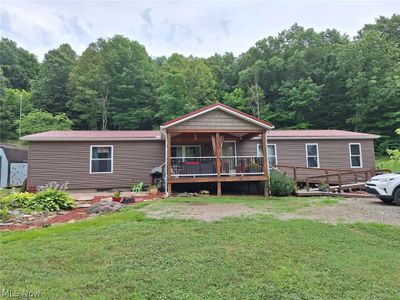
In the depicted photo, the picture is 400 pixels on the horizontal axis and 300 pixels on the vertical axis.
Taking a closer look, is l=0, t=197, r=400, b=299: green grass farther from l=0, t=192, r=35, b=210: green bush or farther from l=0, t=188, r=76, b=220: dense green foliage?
l=0, t=192, r=35, b=210: green bush

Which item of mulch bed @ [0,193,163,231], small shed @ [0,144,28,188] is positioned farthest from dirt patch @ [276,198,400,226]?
small shed @ [0,144,28,188]

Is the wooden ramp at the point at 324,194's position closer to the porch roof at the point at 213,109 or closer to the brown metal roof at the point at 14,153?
the porch roof at the point at 213,109

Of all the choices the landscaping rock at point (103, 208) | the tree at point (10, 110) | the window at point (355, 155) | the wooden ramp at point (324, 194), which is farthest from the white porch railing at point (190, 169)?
the tree at point (10, 110)

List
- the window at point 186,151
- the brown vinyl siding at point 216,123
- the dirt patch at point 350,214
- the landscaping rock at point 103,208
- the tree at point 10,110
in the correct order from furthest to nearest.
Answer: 1. the tree at point 10,110
2. the window at point 186,151
3. the brown vinyl siding at point 216,123
4. the landscaping rock at point 103,208
5. the dirt patch at point 350,214

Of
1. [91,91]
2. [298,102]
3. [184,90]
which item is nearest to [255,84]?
[298,102]

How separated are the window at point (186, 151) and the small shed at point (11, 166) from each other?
11606 mm

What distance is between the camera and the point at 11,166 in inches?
716

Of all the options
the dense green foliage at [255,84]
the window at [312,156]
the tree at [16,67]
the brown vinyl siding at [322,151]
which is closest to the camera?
the brown vinyl siding at [322,151]

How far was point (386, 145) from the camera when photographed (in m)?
24.6

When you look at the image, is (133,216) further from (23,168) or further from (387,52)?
(387,52)

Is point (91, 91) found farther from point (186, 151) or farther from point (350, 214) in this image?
point (350, 214)

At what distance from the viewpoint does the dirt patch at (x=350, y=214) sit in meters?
6.92

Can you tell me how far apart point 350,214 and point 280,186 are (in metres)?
4.22

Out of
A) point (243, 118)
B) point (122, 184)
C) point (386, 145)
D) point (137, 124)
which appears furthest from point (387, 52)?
point (122, 184)
